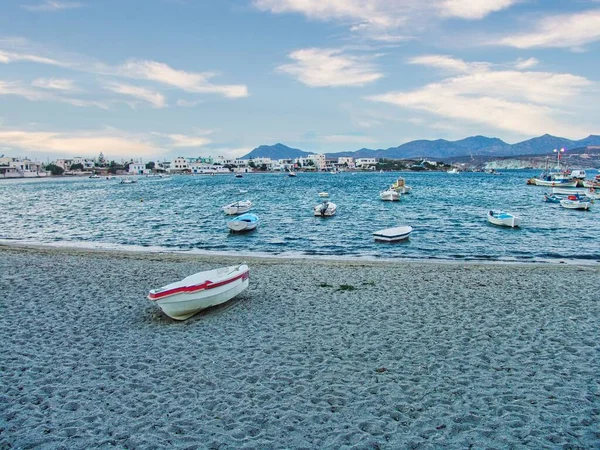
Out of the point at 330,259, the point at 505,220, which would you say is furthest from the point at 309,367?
the point at 505,220

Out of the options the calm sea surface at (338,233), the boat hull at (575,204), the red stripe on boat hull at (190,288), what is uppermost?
the red stripe on boat hull at (190,288)

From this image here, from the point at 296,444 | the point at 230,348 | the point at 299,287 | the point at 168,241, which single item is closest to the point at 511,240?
the point at 299,287

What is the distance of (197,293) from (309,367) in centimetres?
410

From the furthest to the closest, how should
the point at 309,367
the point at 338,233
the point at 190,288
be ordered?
the point at 338,233 → the point at 190,288 → the point at 309,367

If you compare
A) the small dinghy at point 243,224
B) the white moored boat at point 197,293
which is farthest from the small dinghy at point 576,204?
the white moored boat at point 197,293

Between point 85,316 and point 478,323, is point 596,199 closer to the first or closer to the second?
point 478,323

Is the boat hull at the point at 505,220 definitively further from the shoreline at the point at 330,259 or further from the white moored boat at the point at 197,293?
the white moored boat at the point at 197,293

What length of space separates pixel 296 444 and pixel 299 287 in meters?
8.62

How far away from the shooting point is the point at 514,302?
1245 cm

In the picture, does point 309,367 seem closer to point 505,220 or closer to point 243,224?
point 243,224

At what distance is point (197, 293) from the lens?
11.2 meters

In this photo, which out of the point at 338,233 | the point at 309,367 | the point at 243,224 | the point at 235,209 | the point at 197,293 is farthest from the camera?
the point at 235,209

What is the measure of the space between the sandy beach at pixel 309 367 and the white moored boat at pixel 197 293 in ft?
1.05

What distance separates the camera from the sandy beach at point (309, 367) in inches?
242
